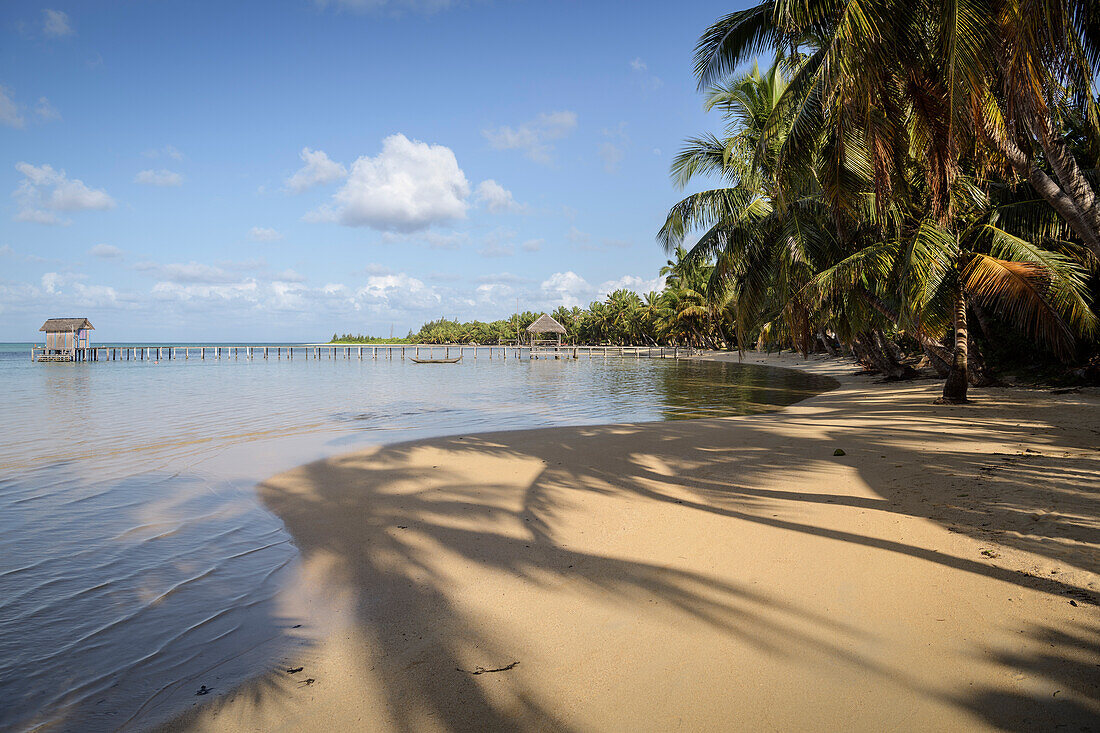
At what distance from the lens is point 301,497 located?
21.6 ft

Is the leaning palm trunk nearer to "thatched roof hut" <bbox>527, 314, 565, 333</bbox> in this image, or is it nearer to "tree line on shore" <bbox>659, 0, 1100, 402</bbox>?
"tree line on shore" <bbox>659, 0, 1100, 402</bbox>

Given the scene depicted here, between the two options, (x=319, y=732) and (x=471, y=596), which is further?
(x=471, y=596)

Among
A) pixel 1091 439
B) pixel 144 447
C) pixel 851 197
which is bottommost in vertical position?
pixel 144 447

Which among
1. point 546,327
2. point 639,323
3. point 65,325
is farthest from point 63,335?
point 639,323

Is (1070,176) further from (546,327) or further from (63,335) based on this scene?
(63,335)

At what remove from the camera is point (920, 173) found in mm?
10805

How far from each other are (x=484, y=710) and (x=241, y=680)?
138cm

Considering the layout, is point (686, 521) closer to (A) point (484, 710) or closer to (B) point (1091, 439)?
(A) point (484, 710)

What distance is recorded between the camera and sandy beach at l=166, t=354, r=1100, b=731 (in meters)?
2.46

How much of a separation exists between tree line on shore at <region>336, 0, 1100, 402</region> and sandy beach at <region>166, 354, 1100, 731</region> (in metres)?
3.60

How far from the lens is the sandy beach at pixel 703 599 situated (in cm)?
246

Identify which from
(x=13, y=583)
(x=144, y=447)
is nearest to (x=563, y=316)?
(x=144, y=447)

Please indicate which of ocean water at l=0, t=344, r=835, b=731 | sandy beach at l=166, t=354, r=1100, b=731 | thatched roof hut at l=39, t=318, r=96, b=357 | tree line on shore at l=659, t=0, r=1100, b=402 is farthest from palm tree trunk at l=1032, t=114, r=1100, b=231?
thatched roof hut at l=39, t=318, r=96, b=357

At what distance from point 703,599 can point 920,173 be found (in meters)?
11.0
